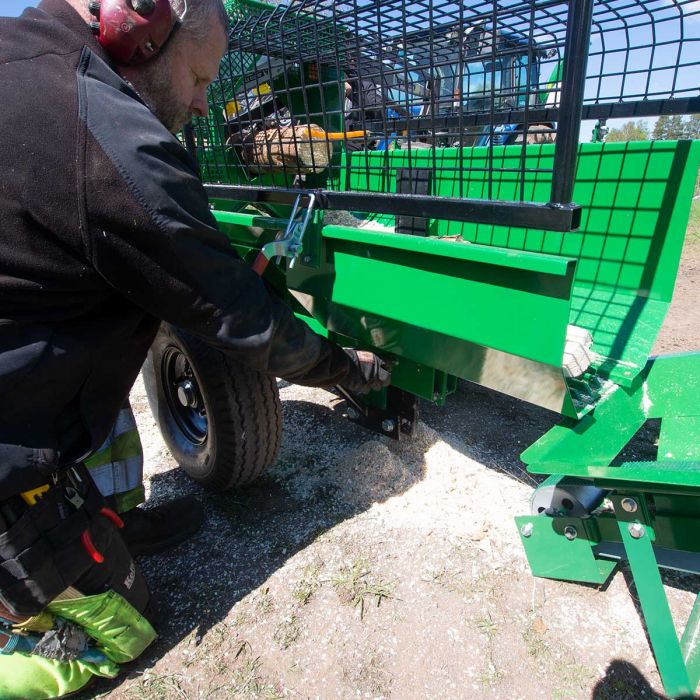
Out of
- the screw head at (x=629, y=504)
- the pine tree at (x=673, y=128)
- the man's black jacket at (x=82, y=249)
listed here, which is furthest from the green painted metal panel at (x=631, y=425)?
the pine tree at (x=673, y=128)

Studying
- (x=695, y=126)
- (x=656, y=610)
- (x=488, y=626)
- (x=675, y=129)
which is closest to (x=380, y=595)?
(x=488, y=626)

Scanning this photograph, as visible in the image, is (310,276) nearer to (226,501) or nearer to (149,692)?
(226,501)

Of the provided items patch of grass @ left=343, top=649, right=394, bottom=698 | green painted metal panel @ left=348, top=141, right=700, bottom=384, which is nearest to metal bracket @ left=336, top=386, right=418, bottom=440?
green painted metal panel @ left=348, top=141, right=700, bottom=384

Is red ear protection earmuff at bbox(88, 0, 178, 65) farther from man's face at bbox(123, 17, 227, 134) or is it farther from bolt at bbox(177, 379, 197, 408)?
bolt at bbox(177, 379, 197, 408)

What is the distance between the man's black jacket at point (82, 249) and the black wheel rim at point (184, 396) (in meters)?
0.82

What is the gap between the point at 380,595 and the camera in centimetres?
183

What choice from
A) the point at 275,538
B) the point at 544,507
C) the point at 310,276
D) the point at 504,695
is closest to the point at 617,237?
the point at 544,507

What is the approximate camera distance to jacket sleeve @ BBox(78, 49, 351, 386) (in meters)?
1.06

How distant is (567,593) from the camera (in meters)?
1.79

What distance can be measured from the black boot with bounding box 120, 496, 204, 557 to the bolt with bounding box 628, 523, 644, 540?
157 cm

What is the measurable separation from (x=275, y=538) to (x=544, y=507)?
40.2 inches

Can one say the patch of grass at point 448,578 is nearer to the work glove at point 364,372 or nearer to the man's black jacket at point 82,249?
the work glove at point 364,372

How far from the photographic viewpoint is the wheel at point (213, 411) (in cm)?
199

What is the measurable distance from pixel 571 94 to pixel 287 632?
1.72 metres
